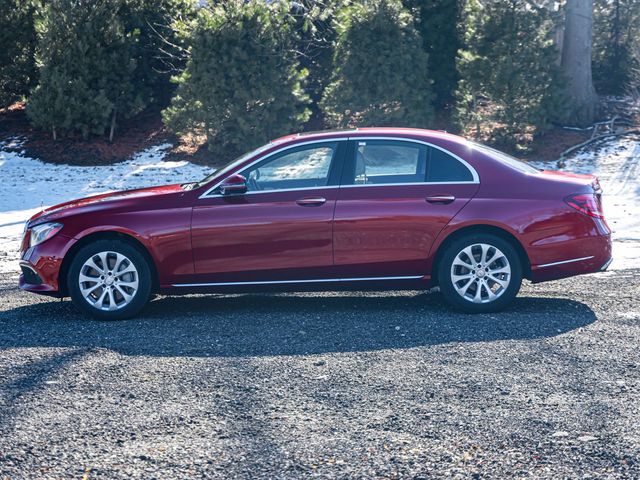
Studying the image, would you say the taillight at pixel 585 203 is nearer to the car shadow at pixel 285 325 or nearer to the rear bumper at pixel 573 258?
the rear bumper at pixel 573 258

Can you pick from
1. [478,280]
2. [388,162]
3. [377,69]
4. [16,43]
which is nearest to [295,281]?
[388,162]

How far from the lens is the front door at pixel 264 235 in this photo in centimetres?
774

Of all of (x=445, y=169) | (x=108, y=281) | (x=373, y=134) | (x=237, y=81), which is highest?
(x=237, y=81)

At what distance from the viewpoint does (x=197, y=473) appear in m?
4.46

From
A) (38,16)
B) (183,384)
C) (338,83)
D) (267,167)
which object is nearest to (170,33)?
(38,16)

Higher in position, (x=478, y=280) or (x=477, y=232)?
(x=477, y=232)

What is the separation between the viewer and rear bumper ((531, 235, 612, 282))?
308 inches

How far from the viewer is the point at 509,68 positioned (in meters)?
16.8

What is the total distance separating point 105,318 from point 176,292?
653 millimetres

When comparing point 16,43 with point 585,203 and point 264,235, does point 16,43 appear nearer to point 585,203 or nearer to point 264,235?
point 264,235

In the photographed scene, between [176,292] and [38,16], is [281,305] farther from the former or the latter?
[38,16]

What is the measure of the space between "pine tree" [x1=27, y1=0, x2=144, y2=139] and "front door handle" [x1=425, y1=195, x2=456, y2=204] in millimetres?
10982

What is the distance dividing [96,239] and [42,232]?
51cm

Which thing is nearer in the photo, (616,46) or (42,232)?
(42,232)
